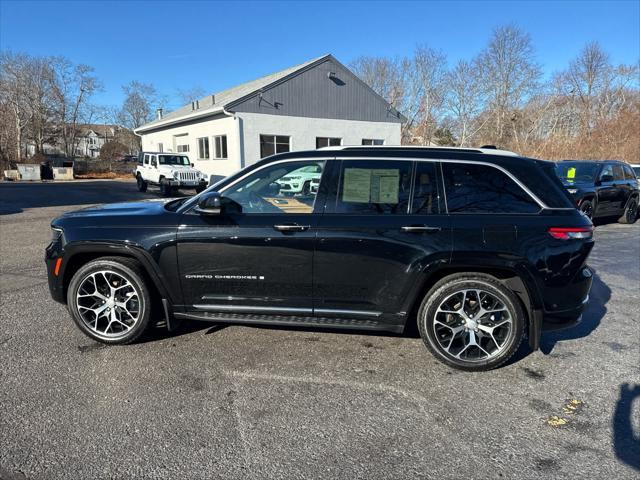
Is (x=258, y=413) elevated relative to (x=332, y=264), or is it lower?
lower

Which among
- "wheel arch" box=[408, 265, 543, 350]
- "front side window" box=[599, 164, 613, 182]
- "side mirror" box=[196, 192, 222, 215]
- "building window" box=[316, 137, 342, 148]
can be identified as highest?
"building window" box=[316, 137, 342, 148]

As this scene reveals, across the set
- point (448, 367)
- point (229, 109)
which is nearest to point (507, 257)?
point (448, 367)

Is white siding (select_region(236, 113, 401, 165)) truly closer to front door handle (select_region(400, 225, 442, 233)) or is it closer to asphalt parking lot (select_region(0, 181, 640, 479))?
asphalt parking lot (select_region(0, 181, 640, 479))

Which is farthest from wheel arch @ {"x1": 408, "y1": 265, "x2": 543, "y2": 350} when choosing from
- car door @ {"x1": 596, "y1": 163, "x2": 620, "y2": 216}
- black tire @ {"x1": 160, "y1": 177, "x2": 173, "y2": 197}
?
black tire @ {"x1": 160, "y1": 177, "x2": 173, "y2": 197}

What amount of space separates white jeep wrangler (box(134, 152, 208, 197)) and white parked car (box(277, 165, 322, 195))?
16.5 metres

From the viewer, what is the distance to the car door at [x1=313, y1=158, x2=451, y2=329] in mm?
3254

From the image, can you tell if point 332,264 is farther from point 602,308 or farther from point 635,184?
point 635,184

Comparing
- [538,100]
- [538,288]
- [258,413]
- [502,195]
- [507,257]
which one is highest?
[538,100]

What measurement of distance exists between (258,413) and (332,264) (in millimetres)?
1252

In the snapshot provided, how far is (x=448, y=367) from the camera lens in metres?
3.43

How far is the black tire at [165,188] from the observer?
18.8m

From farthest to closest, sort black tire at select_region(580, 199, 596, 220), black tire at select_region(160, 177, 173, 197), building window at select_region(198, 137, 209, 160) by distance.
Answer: building window at select_region(198, 137, 209, 160), black tire at select_region(160, 177, 173, 197), black tire at select_region(580, 199, 596, 220)

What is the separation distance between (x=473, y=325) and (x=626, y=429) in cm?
114

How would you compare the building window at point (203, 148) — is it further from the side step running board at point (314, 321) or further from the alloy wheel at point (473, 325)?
the alloy wheel at point (473, 325)
